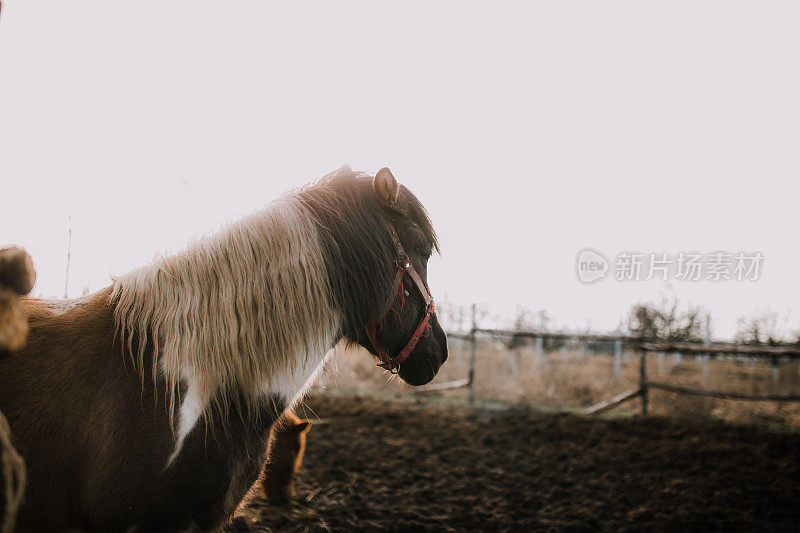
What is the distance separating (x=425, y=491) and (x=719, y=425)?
623cm

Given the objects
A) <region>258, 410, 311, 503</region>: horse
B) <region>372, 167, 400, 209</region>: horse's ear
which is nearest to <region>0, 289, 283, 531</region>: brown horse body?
<region>372, 167, 400, 209</region>: horse's ear

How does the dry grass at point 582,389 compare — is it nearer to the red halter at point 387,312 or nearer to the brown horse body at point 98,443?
the red halter at point 387,312

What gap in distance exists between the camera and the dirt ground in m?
4.20

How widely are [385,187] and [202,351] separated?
98cm

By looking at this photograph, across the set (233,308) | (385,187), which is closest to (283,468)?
(233,308)

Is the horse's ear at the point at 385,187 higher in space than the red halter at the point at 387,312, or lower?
higher

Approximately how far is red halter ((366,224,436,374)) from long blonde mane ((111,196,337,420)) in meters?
0.29

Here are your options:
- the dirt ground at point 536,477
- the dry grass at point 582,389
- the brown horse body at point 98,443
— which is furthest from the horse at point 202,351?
the dry grass at point 582,389

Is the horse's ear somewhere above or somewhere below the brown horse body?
above

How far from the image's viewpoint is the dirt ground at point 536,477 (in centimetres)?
420

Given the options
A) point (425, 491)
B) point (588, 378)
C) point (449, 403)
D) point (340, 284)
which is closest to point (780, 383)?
point (588, 378)

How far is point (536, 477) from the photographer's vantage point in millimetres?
5422

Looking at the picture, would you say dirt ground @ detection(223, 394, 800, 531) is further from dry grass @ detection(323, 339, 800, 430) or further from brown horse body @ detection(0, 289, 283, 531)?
brown horse body @ detection(0, 289, 283, 531)

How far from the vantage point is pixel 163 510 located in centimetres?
157
